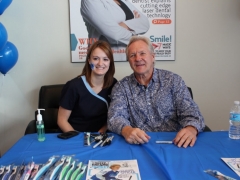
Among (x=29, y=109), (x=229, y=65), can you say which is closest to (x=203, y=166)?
(x=229, y=65)

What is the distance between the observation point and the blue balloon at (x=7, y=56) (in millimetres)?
2014

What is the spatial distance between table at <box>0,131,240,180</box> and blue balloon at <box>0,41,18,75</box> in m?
1.04

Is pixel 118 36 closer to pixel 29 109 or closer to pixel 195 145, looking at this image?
pixel 29 109

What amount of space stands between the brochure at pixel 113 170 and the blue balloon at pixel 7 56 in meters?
1.49

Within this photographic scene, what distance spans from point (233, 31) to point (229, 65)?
0.35 meters

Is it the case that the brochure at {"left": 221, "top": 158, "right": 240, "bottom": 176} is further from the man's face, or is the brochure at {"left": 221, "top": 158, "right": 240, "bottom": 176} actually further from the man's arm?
the man's face

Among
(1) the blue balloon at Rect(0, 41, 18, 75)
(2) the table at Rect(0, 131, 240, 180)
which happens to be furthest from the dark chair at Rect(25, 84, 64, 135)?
(2) the table at Rect(0, 131, 240, 180)

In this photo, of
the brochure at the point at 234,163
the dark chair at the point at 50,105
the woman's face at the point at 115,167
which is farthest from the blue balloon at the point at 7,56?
the brochure at the point at 234,163

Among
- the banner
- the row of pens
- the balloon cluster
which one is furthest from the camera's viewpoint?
the banner

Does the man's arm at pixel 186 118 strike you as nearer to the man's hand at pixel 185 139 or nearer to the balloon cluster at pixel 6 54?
the man's hand at pixel 185 139

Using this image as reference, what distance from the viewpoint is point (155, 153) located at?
42.0 inches

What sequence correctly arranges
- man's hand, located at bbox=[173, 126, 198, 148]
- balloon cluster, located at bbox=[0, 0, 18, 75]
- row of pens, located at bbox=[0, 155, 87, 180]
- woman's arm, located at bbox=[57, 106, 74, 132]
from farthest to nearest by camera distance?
balloon cluster, located at bbox=[0, 0, 18, 75] → woman's arm, located at bbox=[57, 106, 74, 132] → man's hand, located at bbox=[173, 126, 198, 148] → row of pens, located at bbox=[0, 155, 87, 180]

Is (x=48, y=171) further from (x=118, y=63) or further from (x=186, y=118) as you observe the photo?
(x=118, y=63)

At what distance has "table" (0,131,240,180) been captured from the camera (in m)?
0.92
